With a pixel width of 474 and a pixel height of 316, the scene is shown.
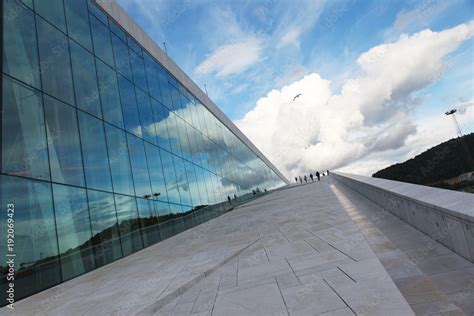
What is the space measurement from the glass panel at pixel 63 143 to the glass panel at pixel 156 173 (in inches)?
180

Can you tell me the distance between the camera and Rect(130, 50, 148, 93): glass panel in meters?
15.5

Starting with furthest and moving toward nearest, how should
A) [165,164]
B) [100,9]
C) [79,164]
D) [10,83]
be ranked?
[165,164], [100,9], [79,164], [10,83]

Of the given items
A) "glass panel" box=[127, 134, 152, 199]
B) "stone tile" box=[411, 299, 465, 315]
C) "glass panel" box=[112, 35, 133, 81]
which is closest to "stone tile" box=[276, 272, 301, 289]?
"stone tile" box=[411, 299, 465, 315]

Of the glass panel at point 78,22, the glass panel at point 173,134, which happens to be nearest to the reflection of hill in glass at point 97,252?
the glass panel at point 173,134

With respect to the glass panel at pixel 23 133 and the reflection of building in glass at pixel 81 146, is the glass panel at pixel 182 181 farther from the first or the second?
the glass panel at pixel 23 133

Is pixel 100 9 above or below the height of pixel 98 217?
above

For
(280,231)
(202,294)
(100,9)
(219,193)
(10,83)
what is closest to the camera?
(202,294)

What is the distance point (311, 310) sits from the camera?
373 cm

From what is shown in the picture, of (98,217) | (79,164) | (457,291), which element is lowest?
(457,291)

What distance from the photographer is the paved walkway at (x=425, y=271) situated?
3.30 m

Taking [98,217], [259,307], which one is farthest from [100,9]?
[259,307]

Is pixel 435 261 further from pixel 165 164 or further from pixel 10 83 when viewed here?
pixel 165 164

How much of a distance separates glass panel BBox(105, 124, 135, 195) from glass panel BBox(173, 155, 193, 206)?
15.7 feet

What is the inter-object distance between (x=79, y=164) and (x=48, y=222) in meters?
2.18
